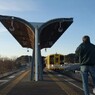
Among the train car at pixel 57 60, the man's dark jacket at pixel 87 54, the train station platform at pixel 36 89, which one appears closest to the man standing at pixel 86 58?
the man's dark jacket at pixel 87 54

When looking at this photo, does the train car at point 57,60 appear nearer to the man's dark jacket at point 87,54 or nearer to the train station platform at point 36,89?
the train station platform at point 36,89

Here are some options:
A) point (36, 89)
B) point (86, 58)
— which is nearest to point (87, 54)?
point (86, 58)

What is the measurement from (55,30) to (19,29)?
3322mm

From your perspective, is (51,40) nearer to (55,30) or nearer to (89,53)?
(55,30)

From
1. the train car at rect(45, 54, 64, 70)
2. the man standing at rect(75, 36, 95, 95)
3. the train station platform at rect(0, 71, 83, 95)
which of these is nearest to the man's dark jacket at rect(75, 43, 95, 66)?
the man standing at rect(75, 36, 95, 95)

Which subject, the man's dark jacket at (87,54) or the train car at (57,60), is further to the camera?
the train car at (57,60)

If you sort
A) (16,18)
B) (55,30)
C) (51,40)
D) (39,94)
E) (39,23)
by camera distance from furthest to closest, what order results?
(51,40)
(55,30)
(39,23)
(16,18)
(39,94)

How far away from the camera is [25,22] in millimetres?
29516

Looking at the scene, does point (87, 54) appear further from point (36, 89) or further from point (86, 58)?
point (36, 89)

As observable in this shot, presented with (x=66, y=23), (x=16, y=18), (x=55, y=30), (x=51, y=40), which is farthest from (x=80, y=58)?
(x=51, y=40)

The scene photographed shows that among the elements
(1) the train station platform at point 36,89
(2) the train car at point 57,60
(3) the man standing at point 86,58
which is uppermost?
(2) the train car at point 57,60

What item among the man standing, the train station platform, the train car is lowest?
the train station platform

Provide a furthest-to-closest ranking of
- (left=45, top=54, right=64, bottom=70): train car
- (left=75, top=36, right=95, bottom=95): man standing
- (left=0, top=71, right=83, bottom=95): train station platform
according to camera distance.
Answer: (left=45, top=54, right=64, bottom=70): train car → (left=0, top=71, right=83, bottom=95): train station platform → (left=75, top=36, right=95, bottom=95): man standing

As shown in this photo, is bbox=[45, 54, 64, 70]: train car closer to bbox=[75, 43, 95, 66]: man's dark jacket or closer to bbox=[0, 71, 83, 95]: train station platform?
bbox=[0, 71, 83, 95]: train station platform
